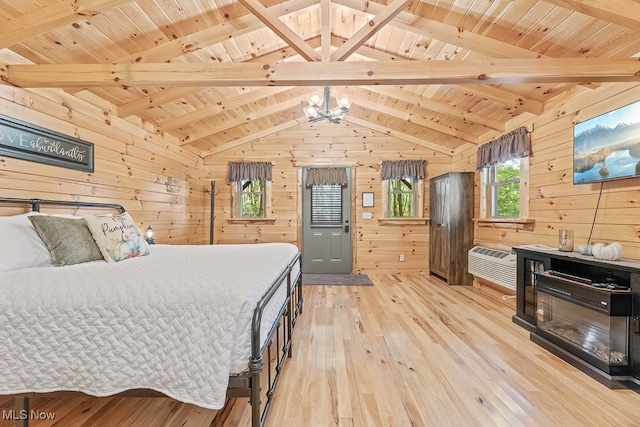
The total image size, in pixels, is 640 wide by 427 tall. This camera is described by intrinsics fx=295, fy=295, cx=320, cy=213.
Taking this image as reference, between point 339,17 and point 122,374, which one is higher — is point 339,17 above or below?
above

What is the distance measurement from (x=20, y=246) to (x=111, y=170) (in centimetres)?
166

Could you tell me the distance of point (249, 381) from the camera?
49.6 inches

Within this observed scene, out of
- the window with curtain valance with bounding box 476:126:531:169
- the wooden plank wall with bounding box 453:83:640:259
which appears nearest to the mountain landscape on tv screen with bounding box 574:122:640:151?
the wooden plank wall with bounding box 453:83:640:259

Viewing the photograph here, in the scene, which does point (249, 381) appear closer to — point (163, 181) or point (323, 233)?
point (163, 181)

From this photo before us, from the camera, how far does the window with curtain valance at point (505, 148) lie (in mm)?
3613

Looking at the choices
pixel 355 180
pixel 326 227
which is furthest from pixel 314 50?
pixel 326 227

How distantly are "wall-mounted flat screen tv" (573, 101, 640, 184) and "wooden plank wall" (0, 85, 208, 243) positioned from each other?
4.72 m

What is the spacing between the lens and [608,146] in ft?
7.94

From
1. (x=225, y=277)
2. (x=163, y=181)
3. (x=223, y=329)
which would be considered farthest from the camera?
(x=163, y=181)

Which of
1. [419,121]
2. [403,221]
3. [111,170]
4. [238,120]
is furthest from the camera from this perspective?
[403,221]

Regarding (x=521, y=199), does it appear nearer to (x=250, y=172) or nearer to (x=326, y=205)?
(x=326, y=205)

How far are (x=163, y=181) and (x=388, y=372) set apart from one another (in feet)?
12.8

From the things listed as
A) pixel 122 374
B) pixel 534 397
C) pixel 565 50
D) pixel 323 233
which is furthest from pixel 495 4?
pixel 323 233

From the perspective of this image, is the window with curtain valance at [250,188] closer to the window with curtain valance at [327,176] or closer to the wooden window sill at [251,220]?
the wooden window sill at [251,220]
